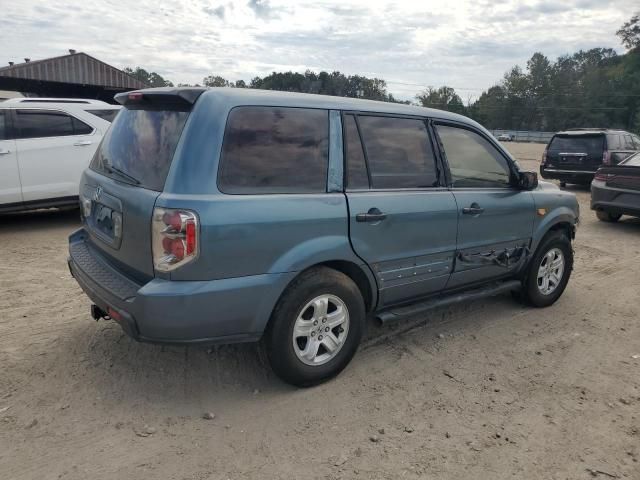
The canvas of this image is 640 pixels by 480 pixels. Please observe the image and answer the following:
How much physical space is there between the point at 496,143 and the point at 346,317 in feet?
7.12

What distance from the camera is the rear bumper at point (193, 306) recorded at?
2652 millimetres

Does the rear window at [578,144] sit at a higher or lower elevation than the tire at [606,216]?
higher

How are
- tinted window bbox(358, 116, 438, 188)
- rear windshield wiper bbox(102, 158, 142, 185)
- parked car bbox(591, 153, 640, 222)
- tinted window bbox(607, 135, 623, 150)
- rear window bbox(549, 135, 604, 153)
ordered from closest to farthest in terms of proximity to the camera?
1. rear windshield wiper bbox(102, 158, 142, 185)
2. tinted window bbox(358, 116, 438, 188)
3. parked car bbox(591, 153, 640, 222)
4. tinted window bbox(607, 135, 623, 150)
5. rear window bbox(549, 135, 604, 153)

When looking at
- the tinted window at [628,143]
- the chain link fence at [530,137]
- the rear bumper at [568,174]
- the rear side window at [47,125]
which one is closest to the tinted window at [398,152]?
the rear side window at [47,125]

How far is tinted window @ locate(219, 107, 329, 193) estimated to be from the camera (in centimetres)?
281

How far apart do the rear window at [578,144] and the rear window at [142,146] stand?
12898 mm

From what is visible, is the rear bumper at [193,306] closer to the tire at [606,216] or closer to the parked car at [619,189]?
the parked car at [619,189]

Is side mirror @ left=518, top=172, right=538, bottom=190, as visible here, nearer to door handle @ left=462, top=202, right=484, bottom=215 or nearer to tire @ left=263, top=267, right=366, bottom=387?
door handle @ left=462, top=202, right=484, bottom=215

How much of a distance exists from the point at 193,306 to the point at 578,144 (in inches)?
530

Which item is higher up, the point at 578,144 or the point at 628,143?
the point at 628,143

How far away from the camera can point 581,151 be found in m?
13.3

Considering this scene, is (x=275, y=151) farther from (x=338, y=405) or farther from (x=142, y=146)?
(x=338, y=405)

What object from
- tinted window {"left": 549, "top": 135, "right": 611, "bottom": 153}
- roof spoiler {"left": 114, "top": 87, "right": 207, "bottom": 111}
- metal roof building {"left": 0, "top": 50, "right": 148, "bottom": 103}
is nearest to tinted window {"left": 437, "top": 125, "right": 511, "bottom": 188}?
roof spoiler {"left": 114, "top": 87, "right": 207, "bottom": 111}

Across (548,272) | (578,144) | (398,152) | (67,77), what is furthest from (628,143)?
(67,77)
